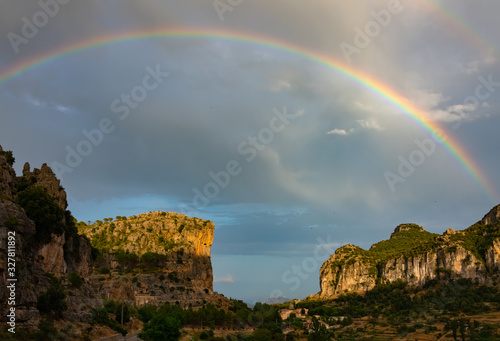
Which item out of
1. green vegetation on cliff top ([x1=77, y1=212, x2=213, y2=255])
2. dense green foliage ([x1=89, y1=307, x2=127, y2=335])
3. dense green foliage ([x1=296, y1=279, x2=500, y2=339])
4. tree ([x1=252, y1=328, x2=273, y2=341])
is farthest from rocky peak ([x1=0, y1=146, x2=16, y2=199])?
dense green foliage ([x1=296, y1=279, x2=500, y2=339])

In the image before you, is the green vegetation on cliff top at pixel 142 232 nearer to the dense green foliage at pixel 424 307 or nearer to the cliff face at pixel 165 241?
the cliff face at pixel 165 241

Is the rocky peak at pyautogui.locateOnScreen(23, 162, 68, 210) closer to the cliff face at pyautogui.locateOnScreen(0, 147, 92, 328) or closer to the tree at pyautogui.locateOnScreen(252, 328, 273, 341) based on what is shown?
the cliff face at pyautogui.locateOnScreen(0, 147, 92, 328)

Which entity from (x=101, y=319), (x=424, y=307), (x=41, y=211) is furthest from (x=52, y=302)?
(x=424, y=307)

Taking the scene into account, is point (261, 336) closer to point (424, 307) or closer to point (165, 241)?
point (165, 241)

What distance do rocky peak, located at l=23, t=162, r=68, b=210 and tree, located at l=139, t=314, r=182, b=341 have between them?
21966 mm

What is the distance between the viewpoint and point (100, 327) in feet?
164

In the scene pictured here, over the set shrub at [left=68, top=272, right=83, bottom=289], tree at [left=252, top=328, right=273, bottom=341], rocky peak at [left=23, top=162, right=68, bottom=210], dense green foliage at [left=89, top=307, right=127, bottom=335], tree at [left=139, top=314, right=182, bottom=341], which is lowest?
tree at [left=252, top=328, right=273, bottom=341]

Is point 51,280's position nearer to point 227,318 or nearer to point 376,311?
point 227,318

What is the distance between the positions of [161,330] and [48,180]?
88.0ft

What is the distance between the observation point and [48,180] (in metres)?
63.1

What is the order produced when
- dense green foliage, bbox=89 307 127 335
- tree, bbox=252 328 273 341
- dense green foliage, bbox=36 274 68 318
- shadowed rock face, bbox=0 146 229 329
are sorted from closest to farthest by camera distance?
shadowed rock face, bbox=0 146 229 329
dense green foliage, bbox=36 274 68 318
dense green foliage, bbox=89 307 127 335
tree, bbox=252 328 273 341

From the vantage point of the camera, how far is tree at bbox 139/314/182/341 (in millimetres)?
61844

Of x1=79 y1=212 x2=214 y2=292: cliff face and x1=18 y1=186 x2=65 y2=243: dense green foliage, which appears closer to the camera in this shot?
x1=18 y1=186 x2=65 y2=243: dense green foliage

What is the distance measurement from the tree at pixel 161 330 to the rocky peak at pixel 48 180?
2197cm
